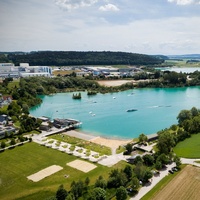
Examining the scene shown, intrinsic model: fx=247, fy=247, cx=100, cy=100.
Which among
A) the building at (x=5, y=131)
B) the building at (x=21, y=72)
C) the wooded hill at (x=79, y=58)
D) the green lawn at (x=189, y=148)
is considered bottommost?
the green lawn at (x=189, y=148)

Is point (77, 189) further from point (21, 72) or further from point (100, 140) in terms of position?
point (21, 72)

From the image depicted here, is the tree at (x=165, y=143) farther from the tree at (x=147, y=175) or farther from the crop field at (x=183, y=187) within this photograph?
the tree at (x=147, y=175)

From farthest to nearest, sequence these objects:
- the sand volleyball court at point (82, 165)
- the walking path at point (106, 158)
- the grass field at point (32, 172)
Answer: the sand volleyball court at point (82, 165) → the walking path at point (106, 158) → the grass field at point (32, 172)

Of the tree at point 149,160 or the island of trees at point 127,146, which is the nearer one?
the island of trees at point 127,146

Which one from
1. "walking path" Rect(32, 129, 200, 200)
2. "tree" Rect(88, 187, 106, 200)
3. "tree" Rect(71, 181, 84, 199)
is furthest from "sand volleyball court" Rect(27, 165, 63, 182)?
"tree" Rect(88, 187, 106, 200)

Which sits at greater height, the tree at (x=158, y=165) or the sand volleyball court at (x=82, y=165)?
the tree at (x=158, y=165)

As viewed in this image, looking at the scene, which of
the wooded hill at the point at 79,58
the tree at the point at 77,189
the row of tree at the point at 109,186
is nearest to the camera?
the row of tree at the point at 109,186

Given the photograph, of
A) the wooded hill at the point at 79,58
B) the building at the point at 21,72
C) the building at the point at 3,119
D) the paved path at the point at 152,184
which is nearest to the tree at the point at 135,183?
the paved path at the point at 152,184

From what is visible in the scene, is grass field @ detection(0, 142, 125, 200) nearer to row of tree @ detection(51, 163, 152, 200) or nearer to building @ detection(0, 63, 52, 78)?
row of tree @ detection(51, 163, 152, 200)
